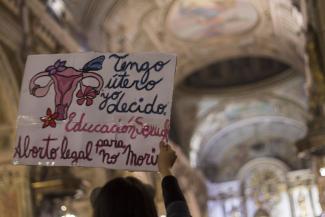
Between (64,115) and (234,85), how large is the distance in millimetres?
16523

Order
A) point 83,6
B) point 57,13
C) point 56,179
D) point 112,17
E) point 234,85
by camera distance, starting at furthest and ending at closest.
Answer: point 234,85 < point 112,17 < point 83,6 < point 57,13 < point 56,179

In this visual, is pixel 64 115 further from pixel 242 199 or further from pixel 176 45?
pixel 242 199

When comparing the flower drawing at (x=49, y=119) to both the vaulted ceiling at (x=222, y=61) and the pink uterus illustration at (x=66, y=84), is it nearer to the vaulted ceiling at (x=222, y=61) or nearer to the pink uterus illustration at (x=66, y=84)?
the pink uterus illustration at (x=66, y=84)

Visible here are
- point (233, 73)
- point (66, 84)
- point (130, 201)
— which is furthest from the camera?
point (233, 73)

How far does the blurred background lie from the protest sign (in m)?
5.64

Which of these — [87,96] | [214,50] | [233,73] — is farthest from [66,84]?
[233,73]

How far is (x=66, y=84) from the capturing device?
10.5 ft

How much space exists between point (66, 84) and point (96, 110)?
0.24 metres

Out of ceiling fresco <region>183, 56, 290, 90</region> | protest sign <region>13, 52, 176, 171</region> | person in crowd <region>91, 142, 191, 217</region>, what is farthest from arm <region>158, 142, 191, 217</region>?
ceiling fresco <region>183, 56, 290, 90</region>

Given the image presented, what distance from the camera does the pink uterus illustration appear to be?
3.13m

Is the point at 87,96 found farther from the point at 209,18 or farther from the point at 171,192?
the point at 209,18

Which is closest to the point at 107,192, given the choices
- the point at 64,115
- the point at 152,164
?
the point at 152,164

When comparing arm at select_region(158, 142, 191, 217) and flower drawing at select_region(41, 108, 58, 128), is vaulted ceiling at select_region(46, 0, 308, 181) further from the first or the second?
arm at select_region(158, 142, 191, 217)

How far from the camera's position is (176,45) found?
15922mm
